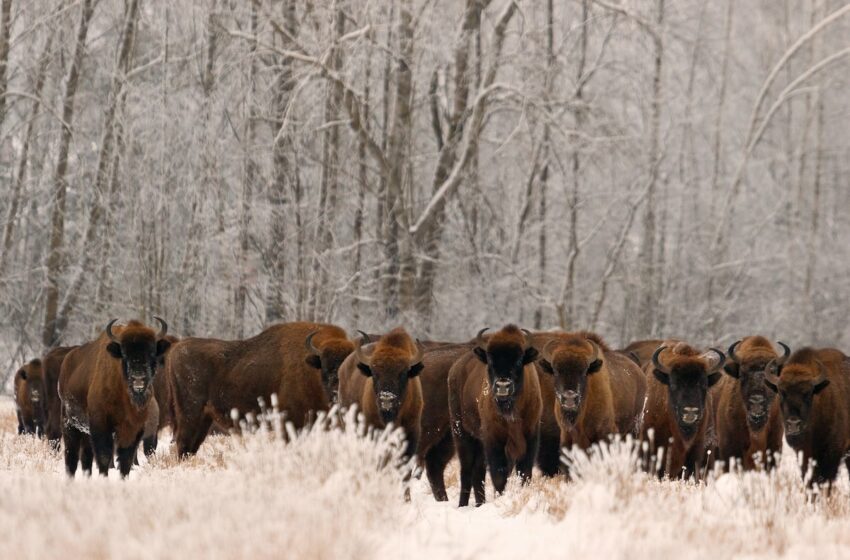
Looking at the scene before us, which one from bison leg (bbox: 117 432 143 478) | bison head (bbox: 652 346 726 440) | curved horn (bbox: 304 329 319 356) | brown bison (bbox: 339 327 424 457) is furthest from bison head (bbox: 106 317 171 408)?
bison head (bbox: 652 346 726 440)

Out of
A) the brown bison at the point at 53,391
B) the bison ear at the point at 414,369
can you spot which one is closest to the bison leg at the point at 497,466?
the bison ear at the point at 414,369

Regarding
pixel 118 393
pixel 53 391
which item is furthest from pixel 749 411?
pixel 53 391

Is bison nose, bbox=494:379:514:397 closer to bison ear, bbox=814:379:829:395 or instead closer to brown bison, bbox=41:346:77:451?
bison ear, bbox=814:379:829:395

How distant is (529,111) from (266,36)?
856cm

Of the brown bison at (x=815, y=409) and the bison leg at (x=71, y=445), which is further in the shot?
the bison leg at (x=71, y=445)

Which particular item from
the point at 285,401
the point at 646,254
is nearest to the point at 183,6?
the point at 646,254

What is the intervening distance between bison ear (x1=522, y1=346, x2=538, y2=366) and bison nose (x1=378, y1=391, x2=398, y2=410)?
144 centimetres

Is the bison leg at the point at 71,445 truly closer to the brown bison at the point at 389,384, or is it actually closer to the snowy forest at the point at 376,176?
the brown bison at the point at 389,384

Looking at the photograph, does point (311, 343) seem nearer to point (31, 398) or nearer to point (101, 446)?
point (101, 446)

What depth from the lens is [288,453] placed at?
9.35m

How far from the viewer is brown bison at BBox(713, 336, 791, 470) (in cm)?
1236

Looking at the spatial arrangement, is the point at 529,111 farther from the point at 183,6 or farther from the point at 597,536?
the point at 597,536

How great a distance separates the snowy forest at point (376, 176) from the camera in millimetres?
26094

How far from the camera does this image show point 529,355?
11.9 m
